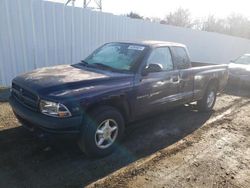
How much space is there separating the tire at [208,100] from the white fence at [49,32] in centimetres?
457

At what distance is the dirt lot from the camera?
321 centimetres

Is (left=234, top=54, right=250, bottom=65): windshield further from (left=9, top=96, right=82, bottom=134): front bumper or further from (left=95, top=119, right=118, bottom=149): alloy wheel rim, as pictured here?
(left=9, top=96, right=82, bottom=134): front bumper

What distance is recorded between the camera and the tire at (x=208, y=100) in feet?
20.9

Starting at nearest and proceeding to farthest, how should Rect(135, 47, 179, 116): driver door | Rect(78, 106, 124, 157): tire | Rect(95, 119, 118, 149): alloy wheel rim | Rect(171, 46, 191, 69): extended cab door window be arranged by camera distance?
Rect(78, 106, 124, 157): tire → Rect(95, 119, 118, 149): alloy wheel rim → Rect(135, 47, 179, 116): driver door → Rect(171, 46, 191, 69): extended cab door window

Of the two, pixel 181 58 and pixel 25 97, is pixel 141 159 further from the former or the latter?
pixel 181 58

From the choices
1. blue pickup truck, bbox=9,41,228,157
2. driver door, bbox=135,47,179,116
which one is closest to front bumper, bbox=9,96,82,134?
blue pickup truck, bbox=9,41,228,157

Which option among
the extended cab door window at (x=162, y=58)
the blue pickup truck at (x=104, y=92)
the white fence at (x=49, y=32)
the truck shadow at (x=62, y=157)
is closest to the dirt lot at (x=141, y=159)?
the truck shadow at (x=62, y=157)

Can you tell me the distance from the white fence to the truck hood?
11.3 feet

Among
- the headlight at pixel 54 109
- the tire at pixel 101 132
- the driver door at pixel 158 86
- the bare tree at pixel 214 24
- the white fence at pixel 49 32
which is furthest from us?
the bare tree at pixel 214 24

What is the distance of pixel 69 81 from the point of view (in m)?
3.49

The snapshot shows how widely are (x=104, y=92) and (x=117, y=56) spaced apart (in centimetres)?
124

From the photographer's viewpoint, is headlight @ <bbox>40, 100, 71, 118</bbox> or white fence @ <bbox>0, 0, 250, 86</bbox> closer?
headlight @ <bbox>40, 100, 71, 118</bbox>

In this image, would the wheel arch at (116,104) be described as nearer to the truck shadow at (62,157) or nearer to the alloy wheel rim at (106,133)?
the alloy wheel rim at (106,133)

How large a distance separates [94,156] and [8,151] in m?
1.38
